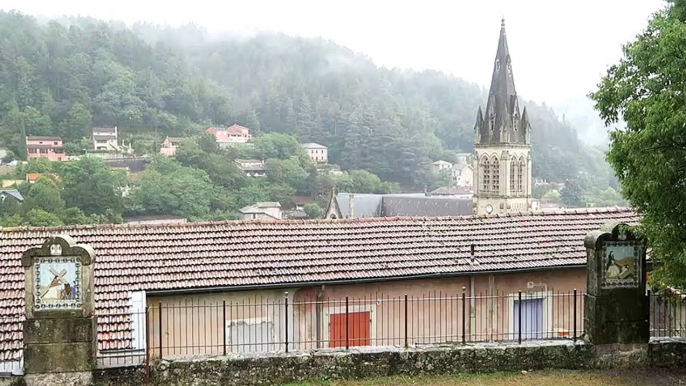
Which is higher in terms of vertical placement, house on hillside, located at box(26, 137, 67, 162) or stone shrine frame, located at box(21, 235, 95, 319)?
house on hillside, located at box(26, 137, 67, 162)

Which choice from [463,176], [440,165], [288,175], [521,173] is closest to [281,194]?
[288,175]

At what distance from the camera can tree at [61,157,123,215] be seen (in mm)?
80125

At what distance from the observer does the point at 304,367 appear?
916 centimetres

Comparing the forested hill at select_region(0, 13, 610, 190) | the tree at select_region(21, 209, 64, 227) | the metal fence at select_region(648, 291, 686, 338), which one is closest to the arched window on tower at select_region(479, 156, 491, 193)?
the tree at select_region(21, 209, 64, 227)

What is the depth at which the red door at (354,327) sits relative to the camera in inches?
502

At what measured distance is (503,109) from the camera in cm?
6300

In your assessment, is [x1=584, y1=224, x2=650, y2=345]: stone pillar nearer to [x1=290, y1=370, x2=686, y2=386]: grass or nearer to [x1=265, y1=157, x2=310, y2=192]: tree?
[x1=290, y1=370, x2=686, y2=386]: grass

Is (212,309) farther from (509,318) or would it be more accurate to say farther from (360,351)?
(509,318)

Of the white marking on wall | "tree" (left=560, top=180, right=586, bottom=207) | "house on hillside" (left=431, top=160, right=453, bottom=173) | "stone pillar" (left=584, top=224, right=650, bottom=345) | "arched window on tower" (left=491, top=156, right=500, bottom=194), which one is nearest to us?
"stone pillar" (left=584, top=224, right=650, bottom=345)

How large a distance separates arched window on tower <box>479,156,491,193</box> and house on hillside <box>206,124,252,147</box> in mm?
77236

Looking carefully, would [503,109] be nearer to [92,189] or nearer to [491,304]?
[92,189]

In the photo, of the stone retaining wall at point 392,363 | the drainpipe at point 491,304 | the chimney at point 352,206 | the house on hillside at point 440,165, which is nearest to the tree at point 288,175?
the house on hillside at point 440,165

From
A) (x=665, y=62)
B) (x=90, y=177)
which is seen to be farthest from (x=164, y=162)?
(x=665, y=62)

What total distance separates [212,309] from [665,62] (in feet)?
27.1
